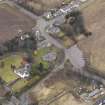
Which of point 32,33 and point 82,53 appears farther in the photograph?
point 32,33

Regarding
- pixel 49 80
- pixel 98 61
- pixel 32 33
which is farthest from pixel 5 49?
pixel 98 61

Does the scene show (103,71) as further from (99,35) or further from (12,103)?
(12,103)

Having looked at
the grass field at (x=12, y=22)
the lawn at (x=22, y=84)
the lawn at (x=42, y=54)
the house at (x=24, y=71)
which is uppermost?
the grass field at (x=12, y=22)

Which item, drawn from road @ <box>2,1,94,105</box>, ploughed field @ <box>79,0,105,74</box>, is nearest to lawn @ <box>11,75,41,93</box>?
road @ <box>2,1,94,105</box>

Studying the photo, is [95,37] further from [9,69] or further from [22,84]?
[22,84]

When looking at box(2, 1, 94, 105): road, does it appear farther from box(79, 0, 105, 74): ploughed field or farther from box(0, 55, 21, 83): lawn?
box(0, 55, 21, 83): lawn

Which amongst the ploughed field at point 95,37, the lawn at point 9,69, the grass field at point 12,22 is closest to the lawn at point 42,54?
the lawn at point 9,69

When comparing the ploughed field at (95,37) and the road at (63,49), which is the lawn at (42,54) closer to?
the road at (63,49)

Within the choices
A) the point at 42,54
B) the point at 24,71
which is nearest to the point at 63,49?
the point at 42,54
